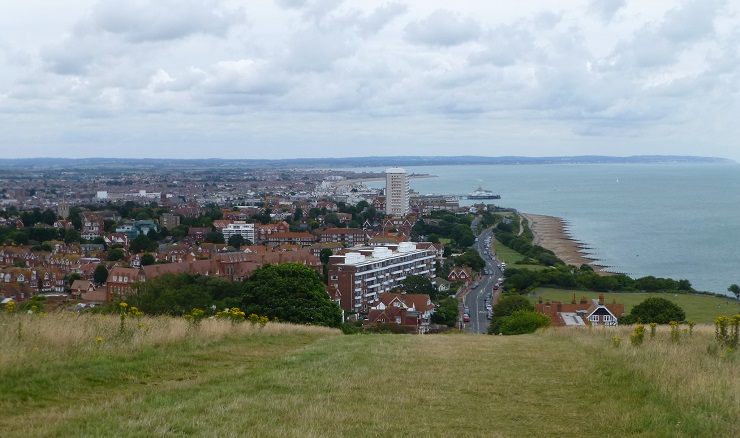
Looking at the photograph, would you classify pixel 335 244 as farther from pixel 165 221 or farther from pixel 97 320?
pixel 97 320

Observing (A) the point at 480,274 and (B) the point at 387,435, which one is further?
(A) the point at 480,274

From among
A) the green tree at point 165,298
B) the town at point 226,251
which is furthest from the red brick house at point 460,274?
the green tree at point 165,298

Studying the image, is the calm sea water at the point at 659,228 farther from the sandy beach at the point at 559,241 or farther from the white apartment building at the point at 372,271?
the white apartment building at the point at 372,271

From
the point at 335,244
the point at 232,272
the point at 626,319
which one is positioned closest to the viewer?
the point at 626,319

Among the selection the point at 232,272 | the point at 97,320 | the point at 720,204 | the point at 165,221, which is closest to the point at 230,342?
the point at 97,320

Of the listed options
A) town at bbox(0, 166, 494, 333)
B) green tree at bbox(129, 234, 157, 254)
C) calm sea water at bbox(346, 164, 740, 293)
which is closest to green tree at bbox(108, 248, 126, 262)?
town at bbox(0, 166, 494, 333)

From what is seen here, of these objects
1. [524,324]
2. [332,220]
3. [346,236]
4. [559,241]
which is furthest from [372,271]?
[332,220]

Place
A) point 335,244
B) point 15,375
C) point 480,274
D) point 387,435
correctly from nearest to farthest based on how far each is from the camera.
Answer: point 387,435 → point 15,375 → point 480,274 → point 335,244
